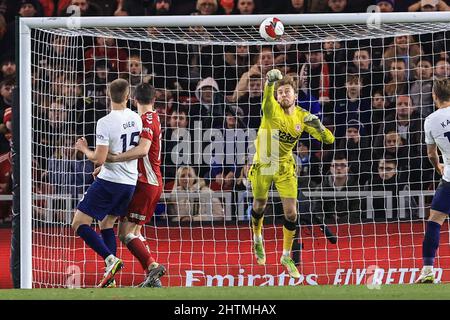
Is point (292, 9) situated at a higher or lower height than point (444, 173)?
higher

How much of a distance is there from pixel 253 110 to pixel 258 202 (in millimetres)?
1637

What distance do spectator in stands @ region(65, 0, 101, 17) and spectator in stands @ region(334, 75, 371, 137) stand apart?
138 inches

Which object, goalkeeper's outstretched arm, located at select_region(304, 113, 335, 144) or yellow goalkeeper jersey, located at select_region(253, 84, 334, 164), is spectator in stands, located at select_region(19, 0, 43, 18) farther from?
goalkeeper's outstretched arm, located at select_region(304, 113, 335, 144)

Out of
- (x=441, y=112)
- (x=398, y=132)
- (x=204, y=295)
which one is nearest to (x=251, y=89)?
(x=398, y=132)

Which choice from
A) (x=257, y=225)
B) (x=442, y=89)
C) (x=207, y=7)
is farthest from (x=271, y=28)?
(x=207, y=7)

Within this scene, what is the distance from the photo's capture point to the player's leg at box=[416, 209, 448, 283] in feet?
36.4

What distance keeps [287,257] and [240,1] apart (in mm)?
4090

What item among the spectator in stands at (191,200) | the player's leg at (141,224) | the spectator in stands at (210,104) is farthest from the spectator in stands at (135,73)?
the player's leg at (141,224)

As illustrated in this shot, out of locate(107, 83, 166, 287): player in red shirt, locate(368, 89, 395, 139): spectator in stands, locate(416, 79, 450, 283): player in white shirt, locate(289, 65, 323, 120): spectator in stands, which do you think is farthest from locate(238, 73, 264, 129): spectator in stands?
locate(416, 79, 450, 283): player in white shirt

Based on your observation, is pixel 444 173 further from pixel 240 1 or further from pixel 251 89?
pixel 240 1

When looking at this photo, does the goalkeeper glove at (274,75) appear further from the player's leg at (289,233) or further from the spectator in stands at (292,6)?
the spectator in stands at (292,6)

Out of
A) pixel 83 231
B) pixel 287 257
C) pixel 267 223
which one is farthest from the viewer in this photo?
pixel 267 223

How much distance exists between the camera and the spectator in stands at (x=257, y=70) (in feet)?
44.3

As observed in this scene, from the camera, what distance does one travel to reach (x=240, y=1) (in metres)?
15.0
